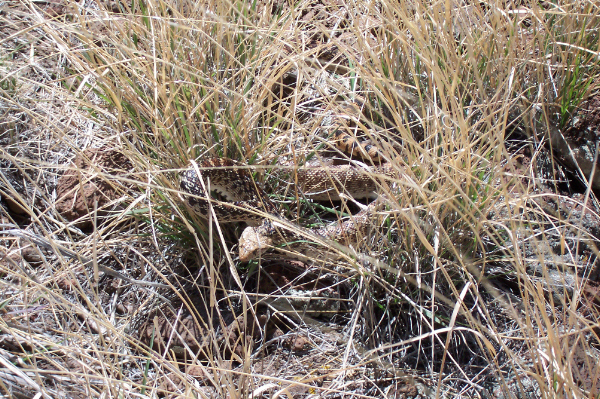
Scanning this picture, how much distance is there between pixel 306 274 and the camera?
2363 mm

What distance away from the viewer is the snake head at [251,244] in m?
2.28

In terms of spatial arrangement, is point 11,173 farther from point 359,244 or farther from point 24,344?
point 359,244

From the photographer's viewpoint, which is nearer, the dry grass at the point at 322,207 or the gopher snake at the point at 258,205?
the dry grass at the point at 322,207

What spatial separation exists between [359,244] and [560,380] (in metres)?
0.97

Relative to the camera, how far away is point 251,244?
2301mm

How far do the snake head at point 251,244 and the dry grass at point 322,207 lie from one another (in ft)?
0.20

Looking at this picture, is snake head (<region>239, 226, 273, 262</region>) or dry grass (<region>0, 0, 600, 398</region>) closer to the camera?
dry grass (<region>0, 0, 600, 398</region>)

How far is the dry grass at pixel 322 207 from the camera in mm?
1858

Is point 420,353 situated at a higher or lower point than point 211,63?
lower

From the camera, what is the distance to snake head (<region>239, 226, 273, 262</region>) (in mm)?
2279

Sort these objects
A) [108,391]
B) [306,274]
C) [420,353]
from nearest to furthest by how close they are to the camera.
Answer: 1. [108,391]
2. [420,353]
3. [306,274]

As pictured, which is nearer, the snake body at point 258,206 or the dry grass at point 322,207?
the dry grass at point 322,207

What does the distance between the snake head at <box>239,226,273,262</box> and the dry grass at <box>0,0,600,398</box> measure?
0.20ft

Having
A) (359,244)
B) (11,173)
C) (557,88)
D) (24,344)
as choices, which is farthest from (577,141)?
(11,173)
